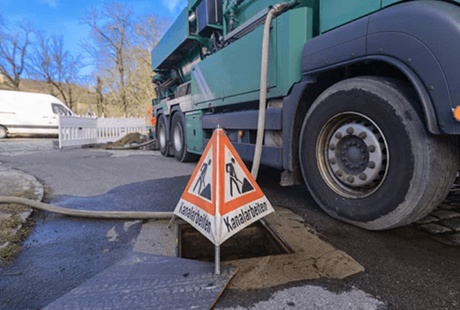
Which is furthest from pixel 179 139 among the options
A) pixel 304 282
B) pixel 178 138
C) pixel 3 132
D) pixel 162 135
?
pixel 3 132

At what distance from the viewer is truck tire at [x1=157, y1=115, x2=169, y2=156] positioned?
7.69m

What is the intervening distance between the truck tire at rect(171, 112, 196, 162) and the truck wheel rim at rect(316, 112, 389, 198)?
430 centimetres

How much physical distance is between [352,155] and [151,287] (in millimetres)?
1768

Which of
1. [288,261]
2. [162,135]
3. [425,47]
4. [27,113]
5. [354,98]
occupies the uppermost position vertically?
[27,113]

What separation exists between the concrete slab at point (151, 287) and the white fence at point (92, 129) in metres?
9.92

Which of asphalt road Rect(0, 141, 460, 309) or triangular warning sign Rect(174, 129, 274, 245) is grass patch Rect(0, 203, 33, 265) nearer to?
asphalt road Rect(0, 141, 460, 309)

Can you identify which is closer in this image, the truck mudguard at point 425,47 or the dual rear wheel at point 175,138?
the truck mudguard at point 425,47

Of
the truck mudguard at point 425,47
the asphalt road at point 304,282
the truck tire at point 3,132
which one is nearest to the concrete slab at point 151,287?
the asphalt road at point 304,282

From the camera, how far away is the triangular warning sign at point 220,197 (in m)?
1.74

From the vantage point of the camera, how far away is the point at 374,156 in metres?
2.08

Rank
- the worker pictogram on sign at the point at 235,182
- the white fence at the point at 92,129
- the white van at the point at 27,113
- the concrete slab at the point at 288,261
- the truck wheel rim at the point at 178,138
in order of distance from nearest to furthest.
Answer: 1. the concrete slab at the point at 288,261
2. the worker pictogram on sign at the point at 235,182
3. the truck wheel rim at the point at 178,138
4. the white fence at the point at 92,129
5. the white van at the point at 27,113

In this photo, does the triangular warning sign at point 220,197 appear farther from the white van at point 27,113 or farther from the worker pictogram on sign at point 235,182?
the white van at point 27,113

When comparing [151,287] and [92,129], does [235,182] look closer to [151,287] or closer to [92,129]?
[151,287]

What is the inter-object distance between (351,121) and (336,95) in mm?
252
